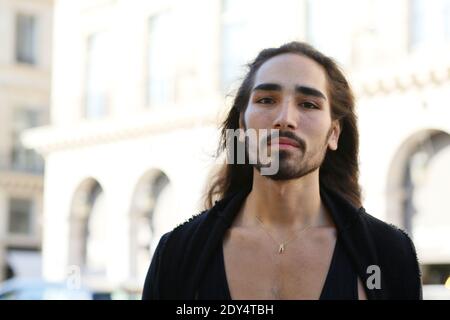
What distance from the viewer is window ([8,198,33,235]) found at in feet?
126

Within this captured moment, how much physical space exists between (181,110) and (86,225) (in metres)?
5.15

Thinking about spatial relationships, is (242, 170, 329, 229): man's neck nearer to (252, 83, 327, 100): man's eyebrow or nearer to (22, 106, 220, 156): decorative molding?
(252, 83, 327, 100): man's eyebrow

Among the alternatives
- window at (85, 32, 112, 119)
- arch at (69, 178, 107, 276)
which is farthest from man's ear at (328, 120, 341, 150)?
window at (85, 32, 112, 119)

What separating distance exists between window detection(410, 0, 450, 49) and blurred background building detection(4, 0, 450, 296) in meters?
0.03

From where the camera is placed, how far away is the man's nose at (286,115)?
2.59 meters

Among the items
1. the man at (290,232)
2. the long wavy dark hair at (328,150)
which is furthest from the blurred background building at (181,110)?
the man at (290,232)

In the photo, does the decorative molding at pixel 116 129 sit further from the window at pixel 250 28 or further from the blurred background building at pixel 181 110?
the window at pixel 250 28

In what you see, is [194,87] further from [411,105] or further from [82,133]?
[411,105]

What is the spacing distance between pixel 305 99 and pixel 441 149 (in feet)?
60.9

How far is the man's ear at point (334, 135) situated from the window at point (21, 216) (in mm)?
35907

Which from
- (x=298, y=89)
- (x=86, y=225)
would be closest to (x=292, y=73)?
(x=298, y=89)

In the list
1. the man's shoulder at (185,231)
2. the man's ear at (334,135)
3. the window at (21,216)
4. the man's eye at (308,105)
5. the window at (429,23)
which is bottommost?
the man's shoulder at (185,231)

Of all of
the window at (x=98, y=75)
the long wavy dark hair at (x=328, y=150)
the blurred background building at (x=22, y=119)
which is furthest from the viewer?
the blurred background building at (x=22, y=119)

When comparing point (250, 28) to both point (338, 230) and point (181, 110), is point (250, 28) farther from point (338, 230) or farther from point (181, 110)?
point (338, 230)
